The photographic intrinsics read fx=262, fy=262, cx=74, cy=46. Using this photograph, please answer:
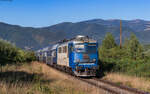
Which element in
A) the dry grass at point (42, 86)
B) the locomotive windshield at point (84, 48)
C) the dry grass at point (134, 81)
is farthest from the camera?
the locomotive windshield at point (84, 48)

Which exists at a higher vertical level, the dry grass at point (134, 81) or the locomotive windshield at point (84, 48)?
the locomotive windshield at point (84, 48)

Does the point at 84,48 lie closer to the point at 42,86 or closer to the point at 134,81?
the point at 134,81

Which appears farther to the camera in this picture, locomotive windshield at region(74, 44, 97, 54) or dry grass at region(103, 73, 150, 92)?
locomotive windshield at region(74, 44, 97, 54)

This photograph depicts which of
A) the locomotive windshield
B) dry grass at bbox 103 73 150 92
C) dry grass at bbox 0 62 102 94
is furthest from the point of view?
the locomotive windshield

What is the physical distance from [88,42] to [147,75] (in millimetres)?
5400

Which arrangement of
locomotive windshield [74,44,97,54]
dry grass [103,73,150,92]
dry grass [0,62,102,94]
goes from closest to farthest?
dry grass [0,62,102,94] < dry grass [103,73,150,92] < locomotive windshield [74,44,97,54]

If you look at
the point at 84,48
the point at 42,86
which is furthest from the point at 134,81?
the point at 42,86

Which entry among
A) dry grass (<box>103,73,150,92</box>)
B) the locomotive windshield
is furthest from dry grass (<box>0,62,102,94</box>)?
dry grass (<box>103,73,150,92</box>)

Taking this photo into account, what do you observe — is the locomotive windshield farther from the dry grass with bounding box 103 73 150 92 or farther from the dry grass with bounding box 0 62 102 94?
the dry grass with bounding box 0 62 102 94

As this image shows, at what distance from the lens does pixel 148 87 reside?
14867 millimetres

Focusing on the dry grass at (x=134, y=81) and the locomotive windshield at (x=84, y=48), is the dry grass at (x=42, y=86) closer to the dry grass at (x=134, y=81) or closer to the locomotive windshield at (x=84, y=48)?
the locomotive windshield at (x=84, y=48)

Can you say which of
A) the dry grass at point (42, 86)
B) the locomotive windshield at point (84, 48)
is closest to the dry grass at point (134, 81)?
the locomotive windshield at point (84, 48)

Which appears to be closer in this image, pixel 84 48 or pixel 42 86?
pixel 42 86

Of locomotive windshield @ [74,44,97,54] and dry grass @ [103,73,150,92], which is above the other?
locomotive windshield @ [74,44,97,54]
